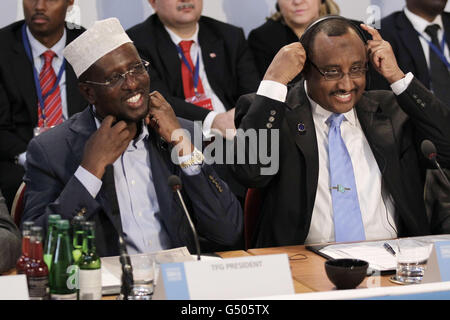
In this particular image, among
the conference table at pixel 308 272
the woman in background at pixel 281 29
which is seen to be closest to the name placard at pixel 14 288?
the conference table at pixel 308 272

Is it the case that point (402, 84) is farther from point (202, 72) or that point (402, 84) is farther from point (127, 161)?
point (202, 72)

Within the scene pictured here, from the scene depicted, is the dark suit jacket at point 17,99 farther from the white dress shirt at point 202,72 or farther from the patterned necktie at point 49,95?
the white dress shirt at point 202,72

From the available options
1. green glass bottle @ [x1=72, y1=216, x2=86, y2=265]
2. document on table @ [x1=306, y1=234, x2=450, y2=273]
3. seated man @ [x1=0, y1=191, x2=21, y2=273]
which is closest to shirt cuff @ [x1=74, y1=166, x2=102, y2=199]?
seated man @ [x1=0, y1=191, x2=21, y2=273]

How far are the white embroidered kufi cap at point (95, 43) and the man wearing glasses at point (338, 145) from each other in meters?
0.57

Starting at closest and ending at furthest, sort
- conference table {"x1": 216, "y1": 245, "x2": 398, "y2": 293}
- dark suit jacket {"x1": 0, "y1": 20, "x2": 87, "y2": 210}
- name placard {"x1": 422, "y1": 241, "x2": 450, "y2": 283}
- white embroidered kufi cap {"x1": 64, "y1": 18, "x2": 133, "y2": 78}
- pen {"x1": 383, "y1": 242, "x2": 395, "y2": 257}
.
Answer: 1. name placard {"x1": 422, "y1": 241, "x2": 450, "y2": 283}
2. conference table {"x1": 216, "y1": 245, "x2": 398, "y2": 293}
3. pen {"x1": 383, "y1": 242, "x2": 395, "y2": 257}
4. white embroidered kufi cap {"x1": 64, "y1": 18, "x2": 133, "y2": 78}
5. dark suit jacket {"x1": 0, "y1": 20, "x2": 87, "y2": 210}

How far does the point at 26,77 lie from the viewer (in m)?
4.22

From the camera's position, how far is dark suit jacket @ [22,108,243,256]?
2.61 meters

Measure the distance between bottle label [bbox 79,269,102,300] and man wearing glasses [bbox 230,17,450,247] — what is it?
1.00 m

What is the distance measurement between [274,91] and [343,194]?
0.47 m

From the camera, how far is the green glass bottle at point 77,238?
6.56 feet

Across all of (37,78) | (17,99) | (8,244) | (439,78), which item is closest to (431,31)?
(439,78)

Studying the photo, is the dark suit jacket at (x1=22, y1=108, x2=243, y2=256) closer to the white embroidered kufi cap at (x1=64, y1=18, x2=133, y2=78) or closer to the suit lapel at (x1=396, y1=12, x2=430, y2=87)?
the white embroidered kufi cap at (x1=64, y1=18, x2=133, y2=78)

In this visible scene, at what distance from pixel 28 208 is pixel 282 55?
112 cm
